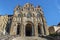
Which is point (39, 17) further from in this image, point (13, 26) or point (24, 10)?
point (13, 26)

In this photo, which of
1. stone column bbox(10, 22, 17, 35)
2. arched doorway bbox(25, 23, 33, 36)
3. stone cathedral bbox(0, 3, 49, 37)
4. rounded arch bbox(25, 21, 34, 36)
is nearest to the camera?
stone column bbox(10, 22, 17, 35)

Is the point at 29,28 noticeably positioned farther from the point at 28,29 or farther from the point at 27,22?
the point at 27,22

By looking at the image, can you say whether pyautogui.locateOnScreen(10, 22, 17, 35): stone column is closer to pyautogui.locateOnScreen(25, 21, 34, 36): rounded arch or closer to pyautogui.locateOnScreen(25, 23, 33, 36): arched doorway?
pyautogui.locateOnScreen(25, 21, 34, 36): rounded arch

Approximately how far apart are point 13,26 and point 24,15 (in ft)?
19.5

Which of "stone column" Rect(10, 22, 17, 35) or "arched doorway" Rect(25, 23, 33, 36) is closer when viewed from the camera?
"stone column" Rect(10, 22, 17, 35)

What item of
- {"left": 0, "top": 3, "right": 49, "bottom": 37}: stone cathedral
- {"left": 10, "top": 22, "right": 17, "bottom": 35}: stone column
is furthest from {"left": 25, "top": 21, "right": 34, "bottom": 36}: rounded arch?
{"left": 10, "top": 22, "right": 17, "bottom": 35}: stone column

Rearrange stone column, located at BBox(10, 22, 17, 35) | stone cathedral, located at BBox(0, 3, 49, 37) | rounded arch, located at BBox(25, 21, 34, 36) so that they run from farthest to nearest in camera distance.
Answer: rounded arch, located at BBox(25, 21, 34, 36)
stone cathedral, located at BBox(0, 3, 49, 37)
stone column, located at BBox(10, 22, 17, 35)

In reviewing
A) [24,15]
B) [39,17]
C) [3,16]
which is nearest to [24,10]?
[24,15]

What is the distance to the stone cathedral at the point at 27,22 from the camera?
165ft

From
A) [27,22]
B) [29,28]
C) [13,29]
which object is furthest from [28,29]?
[13,29]

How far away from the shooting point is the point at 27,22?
2067 inches

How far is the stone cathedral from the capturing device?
50159 mm

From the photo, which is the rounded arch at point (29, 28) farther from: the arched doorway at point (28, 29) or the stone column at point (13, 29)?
the stone column at point (13, 29)

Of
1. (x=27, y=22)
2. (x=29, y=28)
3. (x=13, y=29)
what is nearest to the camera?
(x=13, y=29)
